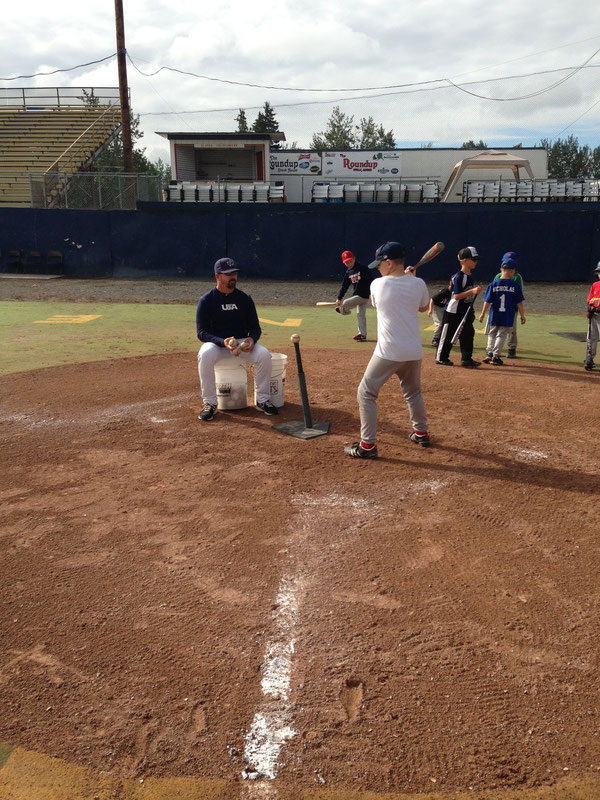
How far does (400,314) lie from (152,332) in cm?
878

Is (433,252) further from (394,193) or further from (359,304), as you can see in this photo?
(394,193)

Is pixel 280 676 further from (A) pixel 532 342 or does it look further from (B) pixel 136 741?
(A) pixel 532 342

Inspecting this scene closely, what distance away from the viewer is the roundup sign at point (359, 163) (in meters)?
36.7

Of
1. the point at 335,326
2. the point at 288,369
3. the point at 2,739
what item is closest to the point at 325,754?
the point at 2,739

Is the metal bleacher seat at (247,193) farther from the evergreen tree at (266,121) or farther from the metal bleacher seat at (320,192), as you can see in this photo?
the evergreen tree at (266,121)

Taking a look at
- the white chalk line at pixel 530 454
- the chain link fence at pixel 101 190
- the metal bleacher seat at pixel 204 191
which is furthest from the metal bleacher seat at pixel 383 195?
the white chalk line at pixel 530 454

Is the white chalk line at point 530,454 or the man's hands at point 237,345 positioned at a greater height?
the man's hands at point 237,345

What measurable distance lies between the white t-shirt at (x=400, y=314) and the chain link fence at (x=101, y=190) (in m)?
21.0

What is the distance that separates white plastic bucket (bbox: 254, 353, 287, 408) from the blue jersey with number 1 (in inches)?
170

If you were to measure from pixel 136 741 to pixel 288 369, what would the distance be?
760cm

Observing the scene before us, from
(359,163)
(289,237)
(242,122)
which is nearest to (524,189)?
(359,163)

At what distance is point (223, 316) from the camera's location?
762cm

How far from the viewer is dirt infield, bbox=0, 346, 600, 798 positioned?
9.29 ft

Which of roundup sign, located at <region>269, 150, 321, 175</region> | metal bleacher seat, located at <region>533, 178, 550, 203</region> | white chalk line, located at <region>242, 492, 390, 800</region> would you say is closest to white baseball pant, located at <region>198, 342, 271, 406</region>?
white chalk line, located at <region>242, 492, 390, 800</region>
